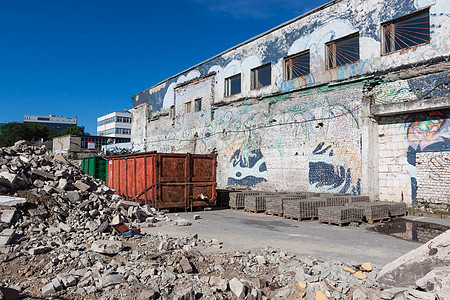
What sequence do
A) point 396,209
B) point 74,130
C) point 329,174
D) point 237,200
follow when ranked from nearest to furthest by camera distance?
point 396,209 < point 237,200 < point 329,174 < point 74,130

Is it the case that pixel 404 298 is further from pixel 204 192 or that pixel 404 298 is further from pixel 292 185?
pixel 292 185

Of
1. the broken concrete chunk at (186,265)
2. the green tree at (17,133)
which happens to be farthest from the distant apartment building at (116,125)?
the broken concrete chunk at (186,265)

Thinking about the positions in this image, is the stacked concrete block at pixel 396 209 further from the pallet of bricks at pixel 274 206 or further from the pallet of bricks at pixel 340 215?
the pallet of bricks at pixel 274 206

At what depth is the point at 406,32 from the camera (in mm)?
12047

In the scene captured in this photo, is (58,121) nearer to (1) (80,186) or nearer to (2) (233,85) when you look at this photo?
(2) (233,85)

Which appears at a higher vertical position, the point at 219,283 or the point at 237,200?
the point at 237,200

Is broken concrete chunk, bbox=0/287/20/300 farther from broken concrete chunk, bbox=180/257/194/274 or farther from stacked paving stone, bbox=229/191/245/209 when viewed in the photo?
stacked paving stone, bbox=229/191/245/209

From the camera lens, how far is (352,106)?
1326 centimetres

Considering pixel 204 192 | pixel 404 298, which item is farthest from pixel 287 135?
pixel 404 298

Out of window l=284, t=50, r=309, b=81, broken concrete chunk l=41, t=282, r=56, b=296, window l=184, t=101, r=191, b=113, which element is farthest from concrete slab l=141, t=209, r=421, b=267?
window l=184, t=101, r=191, b=113

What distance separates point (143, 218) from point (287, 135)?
350 inches

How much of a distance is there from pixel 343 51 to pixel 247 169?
8.02m

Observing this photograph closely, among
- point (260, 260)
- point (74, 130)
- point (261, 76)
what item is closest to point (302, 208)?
point (260, 260)

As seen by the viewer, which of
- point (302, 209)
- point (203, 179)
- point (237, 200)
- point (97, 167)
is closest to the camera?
point (302, 209)
